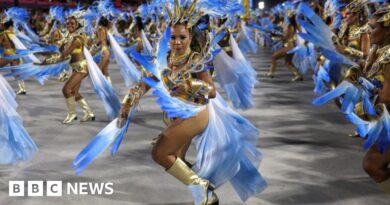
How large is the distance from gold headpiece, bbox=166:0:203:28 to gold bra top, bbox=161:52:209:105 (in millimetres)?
239

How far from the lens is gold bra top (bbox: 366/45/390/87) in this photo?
3.03 meters

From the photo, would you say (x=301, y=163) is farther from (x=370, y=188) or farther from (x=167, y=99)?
(x=167, y=99)

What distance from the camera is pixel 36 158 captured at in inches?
183

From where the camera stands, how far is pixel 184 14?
10.1 feet

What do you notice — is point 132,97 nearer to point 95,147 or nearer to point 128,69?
point 95,147

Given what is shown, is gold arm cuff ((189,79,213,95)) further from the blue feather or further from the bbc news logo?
the bbc news logo

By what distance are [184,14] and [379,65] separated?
4.28ft

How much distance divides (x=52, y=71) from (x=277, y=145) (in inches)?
108

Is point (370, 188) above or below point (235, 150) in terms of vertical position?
below

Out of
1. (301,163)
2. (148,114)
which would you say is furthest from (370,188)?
(148,114)

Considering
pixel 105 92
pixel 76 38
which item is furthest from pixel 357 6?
pixel 76 38

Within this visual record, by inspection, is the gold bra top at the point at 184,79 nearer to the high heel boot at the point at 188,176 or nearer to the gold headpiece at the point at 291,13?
the high heel boot at the point at 188,176

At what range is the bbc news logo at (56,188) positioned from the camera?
3.68 m

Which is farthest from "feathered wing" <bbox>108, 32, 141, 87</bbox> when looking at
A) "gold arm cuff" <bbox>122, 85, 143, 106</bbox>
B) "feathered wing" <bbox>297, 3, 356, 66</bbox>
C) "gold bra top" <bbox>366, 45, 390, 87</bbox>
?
"gold bra top" <bbox>366, 45, 390, 87</bbox>
